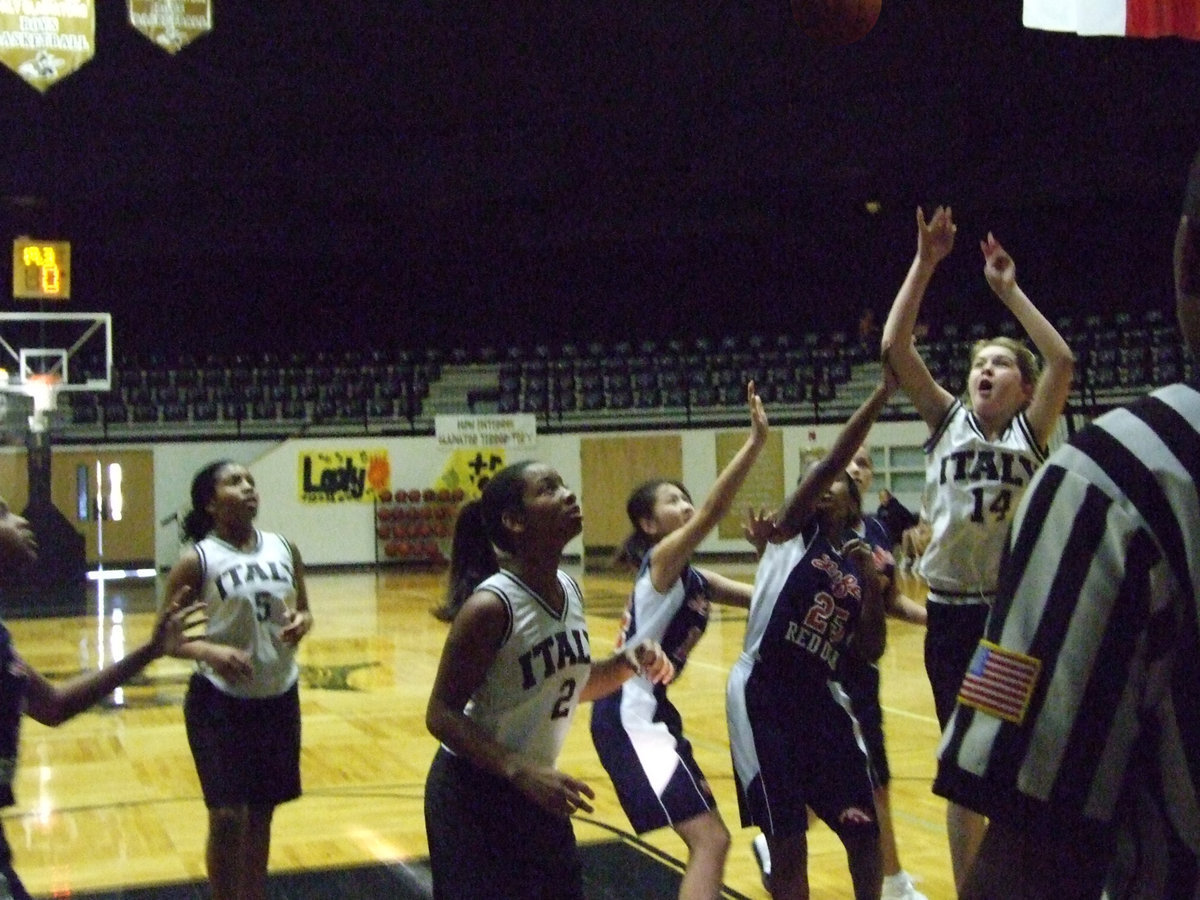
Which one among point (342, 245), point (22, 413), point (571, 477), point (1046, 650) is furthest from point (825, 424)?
point (1046, 650)

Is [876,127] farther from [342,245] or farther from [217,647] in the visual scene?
[217,647]

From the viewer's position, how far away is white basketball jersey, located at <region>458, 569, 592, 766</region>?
307 cm

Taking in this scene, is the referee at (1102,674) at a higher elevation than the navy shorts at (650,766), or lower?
higher

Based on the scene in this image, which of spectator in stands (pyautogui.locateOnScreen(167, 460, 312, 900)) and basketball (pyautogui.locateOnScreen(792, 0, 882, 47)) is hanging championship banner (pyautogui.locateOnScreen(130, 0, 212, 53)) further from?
spectator in stands (pyautogui.locateOnScreen(167, 460, 312, 900))

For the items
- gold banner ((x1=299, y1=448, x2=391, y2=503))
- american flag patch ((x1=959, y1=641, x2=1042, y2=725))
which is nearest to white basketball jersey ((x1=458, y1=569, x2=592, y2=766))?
american flag patch ((x1=959, y1=641, x2=1042, y2=725))

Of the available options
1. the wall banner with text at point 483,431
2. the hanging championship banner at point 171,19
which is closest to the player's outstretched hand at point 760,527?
the hanging championship banner at point 171,19

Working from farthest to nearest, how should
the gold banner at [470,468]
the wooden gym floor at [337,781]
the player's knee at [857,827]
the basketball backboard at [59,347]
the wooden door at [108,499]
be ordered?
the wooden door at [108,499] → the gold banner at [470,468] → the basketball backboard at [59,347] → the wooden gym floor at [337,781] → the player's knee at [857,827]

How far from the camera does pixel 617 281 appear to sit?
26.2m

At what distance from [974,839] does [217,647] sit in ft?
7.52

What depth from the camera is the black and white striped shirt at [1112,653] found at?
3.79 ft

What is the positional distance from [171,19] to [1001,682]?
447 inches

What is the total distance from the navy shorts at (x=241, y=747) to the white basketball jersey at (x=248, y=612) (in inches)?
1.7

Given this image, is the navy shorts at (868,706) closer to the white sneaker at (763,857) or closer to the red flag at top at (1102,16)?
the white sneaker at (763,857)

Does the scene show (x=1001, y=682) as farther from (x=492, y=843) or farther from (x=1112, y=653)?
(x=492, y=843)
